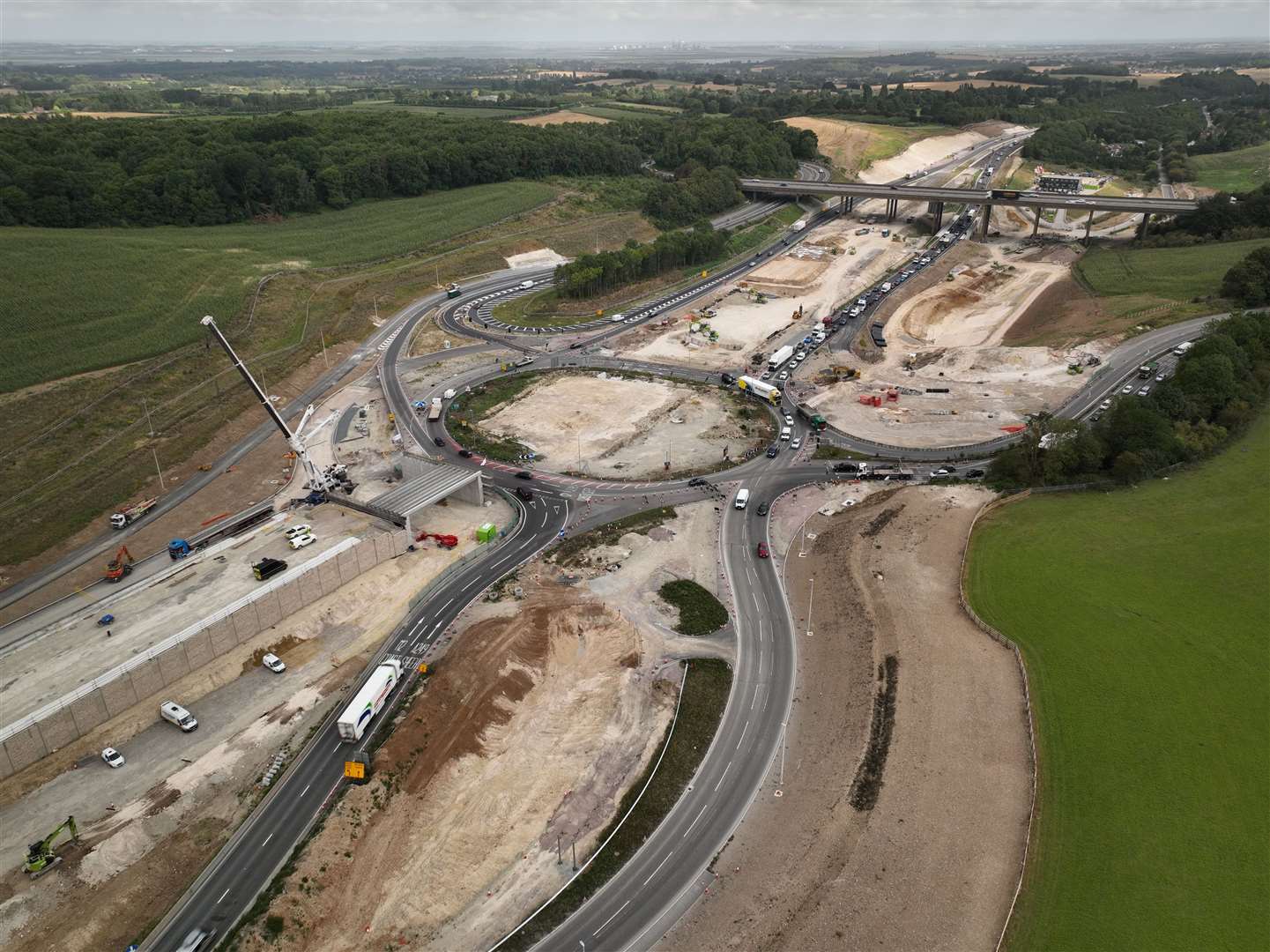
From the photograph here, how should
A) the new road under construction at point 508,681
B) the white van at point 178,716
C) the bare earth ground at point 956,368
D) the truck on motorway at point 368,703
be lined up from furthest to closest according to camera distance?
the bare earth ground at point 956,368, the white van at point 178,716, the truck on motorway at point 368,703, the new road under construction at point 508,681

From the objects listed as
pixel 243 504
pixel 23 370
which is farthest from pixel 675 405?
pixel 23 370

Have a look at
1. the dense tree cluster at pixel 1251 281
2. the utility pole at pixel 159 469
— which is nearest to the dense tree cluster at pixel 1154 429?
the dense tree cluster at pixel 1251 281

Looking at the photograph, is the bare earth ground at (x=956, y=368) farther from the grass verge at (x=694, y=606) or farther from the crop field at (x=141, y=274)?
the crop field at (x=141, y=274)

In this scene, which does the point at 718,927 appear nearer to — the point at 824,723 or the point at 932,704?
the point at 824,723

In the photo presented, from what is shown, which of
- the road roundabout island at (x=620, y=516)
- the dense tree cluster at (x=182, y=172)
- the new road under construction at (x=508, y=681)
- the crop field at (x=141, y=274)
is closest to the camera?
the new road under construction at (x=508, y=681)


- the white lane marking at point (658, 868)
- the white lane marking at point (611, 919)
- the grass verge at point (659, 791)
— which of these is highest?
the grass verge at point (659, 791)

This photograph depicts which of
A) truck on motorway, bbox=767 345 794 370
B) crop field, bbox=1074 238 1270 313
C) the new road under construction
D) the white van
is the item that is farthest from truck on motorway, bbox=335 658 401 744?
crop field, bbox=1074 238 1270 313

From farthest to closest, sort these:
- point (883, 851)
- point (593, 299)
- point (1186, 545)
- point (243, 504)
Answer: point (593, 299) → point (243, 504) → point (1186, 545) → point (883, 851)
